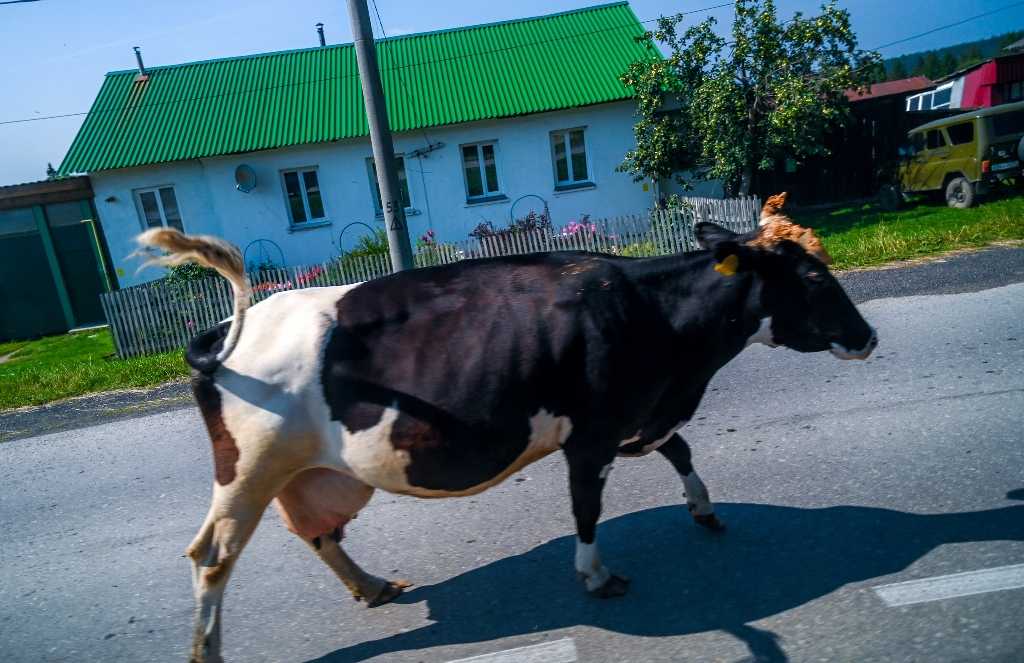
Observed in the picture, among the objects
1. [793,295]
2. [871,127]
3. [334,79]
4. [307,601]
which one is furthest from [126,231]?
[871,127]

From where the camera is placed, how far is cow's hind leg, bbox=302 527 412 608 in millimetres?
3535

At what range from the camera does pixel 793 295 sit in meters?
3.49

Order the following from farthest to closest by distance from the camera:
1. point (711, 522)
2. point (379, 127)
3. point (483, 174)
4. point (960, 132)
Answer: point (483, 174)
point (960, 132)
point (379, 127)
point (711, 522)

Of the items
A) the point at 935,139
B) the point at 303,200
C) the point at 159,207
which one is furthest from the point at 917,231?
the point at 159,207

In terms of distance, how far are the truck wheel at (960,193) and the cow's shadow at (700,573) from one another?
13.6 meters

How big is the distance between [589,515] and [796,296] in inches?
58.0

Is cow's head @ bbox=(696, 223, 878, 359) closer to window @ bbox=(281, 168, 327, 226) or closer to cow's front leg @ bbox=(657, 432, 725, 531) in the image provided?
cow's front leg @ bbox=(657, 432, 725, 531)

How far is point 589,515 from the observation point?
3.31 metres

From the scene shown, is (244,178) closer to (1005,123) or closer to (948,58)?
(1005,123)

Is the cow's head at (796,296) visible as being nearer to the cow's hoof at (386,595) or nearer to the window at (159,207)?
the cow's hoof at (386,595)

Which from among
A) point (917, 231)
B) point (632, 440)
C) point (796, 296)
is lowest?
point (917, 231)

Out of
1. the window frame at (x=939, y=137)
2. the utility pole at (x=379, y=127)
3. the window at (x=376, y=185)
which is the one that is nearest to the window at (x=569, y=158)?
the window at (x=376, y=185)

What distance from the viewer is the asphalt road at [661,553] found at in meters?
3.09

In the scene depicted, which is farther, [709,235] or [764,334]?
[709,235]
